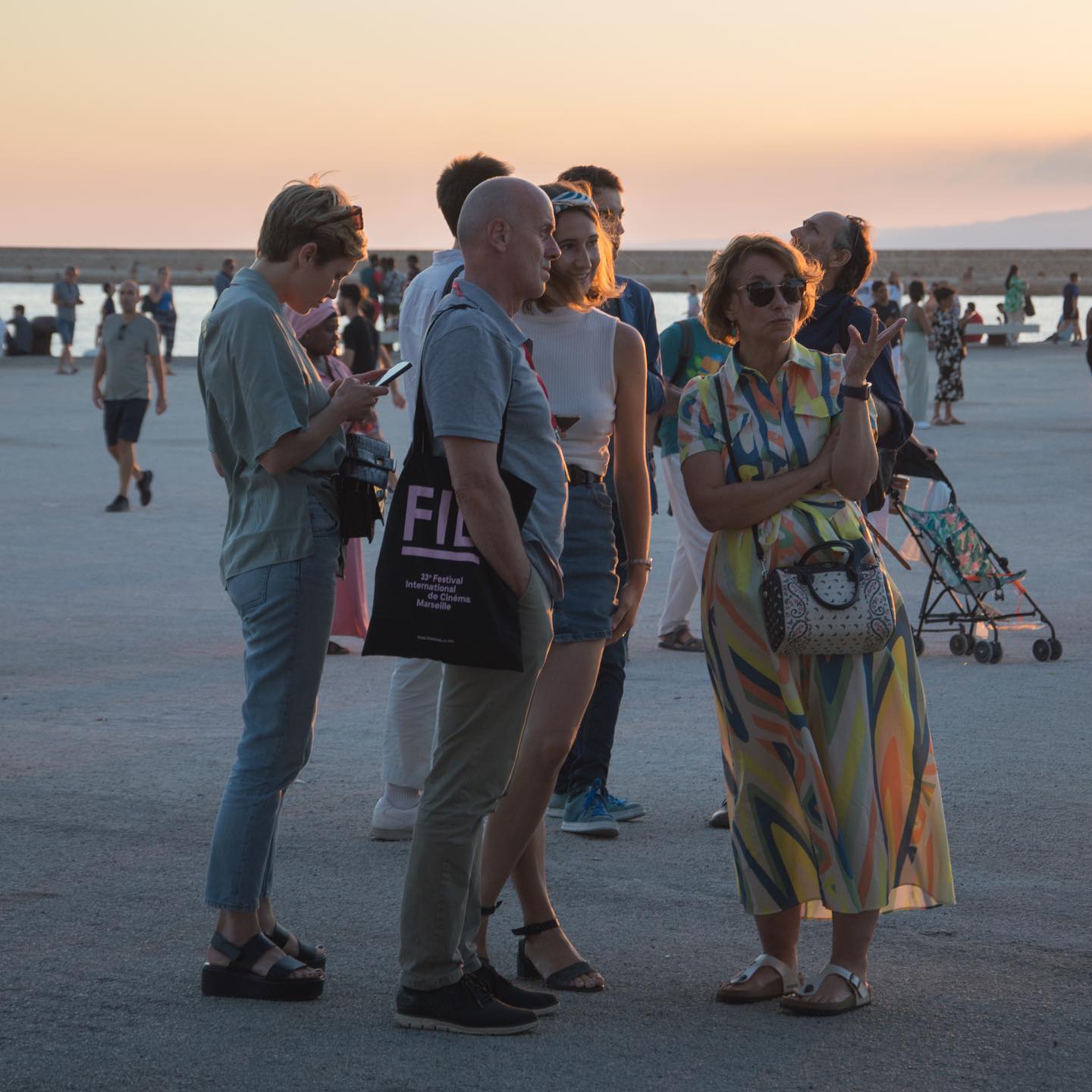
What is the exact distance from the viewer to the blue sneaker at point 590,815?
5660mm

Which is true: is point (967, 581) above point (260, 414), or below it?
below

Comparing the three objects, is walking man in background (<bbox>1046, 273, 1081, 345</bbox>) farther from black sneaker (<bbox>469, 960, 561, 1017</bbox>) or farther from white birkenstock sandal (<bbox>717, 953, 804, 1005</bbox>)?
black sneaker (<bbox>469, 960, 561, 1017</bbox>)

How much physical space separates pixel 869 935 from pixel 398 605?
4.68 ft

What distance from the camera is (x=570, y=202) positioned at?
457 centimetres

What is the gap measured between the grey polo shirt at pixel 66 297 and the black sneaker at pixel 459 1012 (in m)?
31.5

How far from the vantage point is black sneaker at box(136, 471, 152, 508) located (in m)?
15.1

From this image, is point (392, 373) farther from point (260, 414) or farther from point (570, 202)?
point (570, 202)

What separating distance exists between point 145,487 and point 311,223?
11.3m

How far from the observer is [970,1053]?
3852 millimetres

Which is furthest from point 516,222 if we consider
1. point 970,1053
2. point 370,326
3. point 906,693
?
point 370,326

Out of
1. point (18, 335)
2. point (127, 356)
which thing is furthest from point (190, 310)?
point (127, 356)

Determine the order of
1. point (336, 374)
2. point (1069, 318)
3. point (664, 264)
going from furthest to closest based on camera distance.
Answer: point (664, 264)
point (1069, 318)
point (336, 374)

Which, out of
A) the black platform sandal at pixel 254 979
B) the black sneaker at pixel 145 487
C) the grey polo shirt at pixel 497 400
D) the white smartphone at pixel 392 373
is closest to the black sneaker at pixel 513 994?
the black platform sandal at pixel 254 979

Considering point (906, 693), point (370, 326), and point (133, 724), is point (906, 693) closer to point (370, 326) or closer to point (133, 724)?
point (133, 724)
